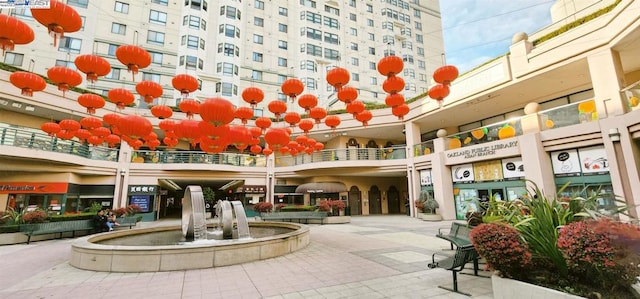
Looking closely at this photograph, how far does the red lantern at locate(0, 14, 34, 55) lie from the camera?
589 cm

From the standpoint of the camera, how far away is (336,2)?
136ft

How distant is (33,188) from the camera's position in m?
17.8

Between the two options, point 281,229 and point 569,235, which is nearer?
point 569,235

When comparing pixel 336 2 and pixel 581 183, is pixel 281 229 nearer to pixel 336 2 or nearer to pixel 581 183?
pixel 581 183

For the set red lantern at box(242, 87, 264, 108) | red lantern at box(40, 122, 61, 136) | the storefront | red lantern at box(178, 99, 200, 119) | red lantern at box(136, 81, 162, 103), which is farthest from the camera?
the storefront

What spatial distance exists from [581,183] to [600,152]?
1.62 metres

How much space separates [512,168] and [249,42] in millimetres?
33762

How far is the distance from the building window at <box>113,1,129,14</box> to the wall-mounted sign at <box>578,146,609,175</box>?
41846 millimetres

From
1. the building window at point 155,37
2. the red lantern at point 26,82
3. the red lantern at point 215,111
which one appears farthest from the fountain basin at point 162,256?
the building window at point 155,37

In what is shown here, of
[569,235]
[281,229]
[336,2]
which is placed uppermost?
[336,2]

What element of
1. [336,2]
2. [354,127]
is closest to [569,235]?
[354,127]

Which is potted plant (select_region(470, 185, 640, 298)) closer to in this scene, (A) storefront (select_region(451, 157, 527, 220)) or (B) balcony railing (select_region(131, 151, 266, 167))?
(A) storefront (select_region(451, 157, 527, 220))

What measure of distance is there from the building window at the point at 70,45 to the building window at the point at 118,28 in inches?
136

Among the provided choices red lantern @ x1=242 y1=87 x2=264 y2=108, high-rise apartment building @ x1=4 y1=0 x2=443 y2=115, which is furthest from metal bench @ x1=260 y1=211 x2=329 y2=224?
high-rise apartment building @ x1=4 y1=0 x2=443 y2=115
